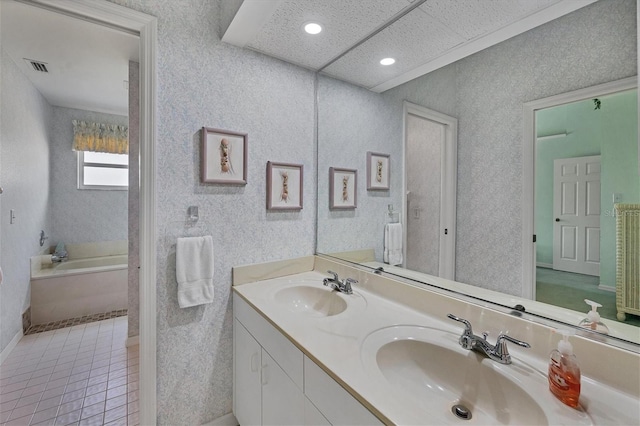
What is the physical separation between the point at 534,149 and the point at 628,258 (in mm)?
380

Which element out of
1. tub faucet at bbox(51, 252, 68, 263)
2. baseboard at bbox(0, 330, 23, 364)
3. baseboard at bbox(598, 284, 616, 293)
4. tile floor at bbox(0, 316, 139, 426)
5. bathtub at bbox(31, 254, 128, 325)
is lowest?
tile floor at bbox(0, 316, 139, 426)

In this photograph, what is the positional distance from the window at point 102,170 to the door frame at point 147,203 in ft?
10.0

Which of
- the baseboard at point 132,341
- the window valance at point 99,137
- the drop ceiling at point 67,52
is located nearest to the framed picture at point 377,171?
the drop ceiling at point 67,52

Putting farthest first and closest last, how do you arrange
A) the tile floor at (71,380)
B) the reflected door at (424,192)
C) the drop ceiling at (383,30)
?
the tile floor at (71,380), the reflected door at (424,192), the drop ceiling at (383,30)

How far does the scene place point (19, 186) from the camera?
242 centimetres

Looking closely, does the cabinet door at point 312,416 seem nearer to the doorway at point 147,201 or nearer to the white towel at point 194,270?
the white towel at point 194,270

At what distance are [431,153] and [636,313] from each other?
0.79 metres

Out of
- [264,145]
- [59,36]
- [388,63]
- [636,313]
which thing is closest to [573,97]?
[636,313]

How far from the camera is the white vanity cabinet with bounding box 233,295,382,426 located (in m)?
0.73

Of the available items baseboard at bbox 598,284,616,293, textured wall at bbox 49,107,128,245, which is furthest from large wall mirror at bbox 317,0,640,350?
textured wall at bbox 49,107,128,245

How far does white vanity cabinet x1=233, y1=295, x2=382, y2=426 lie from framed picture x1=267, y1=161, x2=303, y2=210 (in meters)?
0.61

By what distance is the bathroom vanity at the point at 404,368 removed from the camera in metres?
0.64

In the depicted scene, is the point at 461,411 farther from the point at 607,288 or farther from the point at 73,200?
the point at 73,200

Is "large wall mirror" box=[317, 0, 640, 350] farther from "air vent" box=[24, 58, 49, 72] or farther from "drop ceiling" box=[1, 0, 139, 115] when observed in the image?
"air vent" box=[24, 58, 49, 72]
